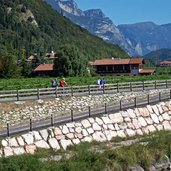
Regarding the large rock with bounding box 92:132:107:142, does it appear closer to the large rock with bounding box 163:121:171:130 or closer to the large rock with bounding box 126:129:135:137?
the large rock with bounding box 126:129:135:137

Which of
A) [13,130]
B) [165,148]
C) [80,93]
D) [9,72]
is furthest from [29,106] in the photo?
[9,72]

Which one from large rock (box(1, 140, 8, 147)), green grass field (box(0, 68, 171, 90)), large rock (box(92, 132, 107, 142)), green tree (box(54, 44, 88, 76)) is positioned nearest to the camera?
large rock (box(1, 140, 8, 147))

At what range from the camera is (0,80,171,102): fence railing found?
4072cm

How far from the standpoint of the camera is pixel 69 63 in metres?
108

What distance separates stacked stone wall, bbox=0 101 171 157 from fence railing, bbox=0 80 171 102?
31.8 feet

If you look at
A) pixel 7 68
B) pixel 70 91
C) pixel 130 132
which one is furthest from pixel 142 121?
pixel 7 68

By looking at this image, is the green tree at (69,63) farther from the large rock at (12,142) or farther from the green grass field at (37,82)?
the large rock at (12,142)

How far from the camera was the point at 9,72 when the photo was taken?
100 meters

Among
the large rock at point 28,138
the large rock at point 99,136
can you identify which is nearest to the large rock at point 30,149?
the large rock at point 28,138

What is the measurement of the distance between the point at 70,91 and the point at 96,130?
46.0ft

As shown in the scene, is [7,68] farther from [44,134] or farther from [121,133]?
[44,134]

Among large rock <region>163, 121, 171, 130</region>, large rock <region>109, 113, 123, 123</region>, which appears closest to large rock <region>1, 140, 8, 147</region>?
large rock <region>109, 113, 123, 123</region>

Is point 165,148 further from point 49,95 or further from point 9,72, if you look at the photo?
point 9,72

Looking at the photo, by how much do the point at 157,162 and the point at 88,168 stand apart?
493 centimetres
